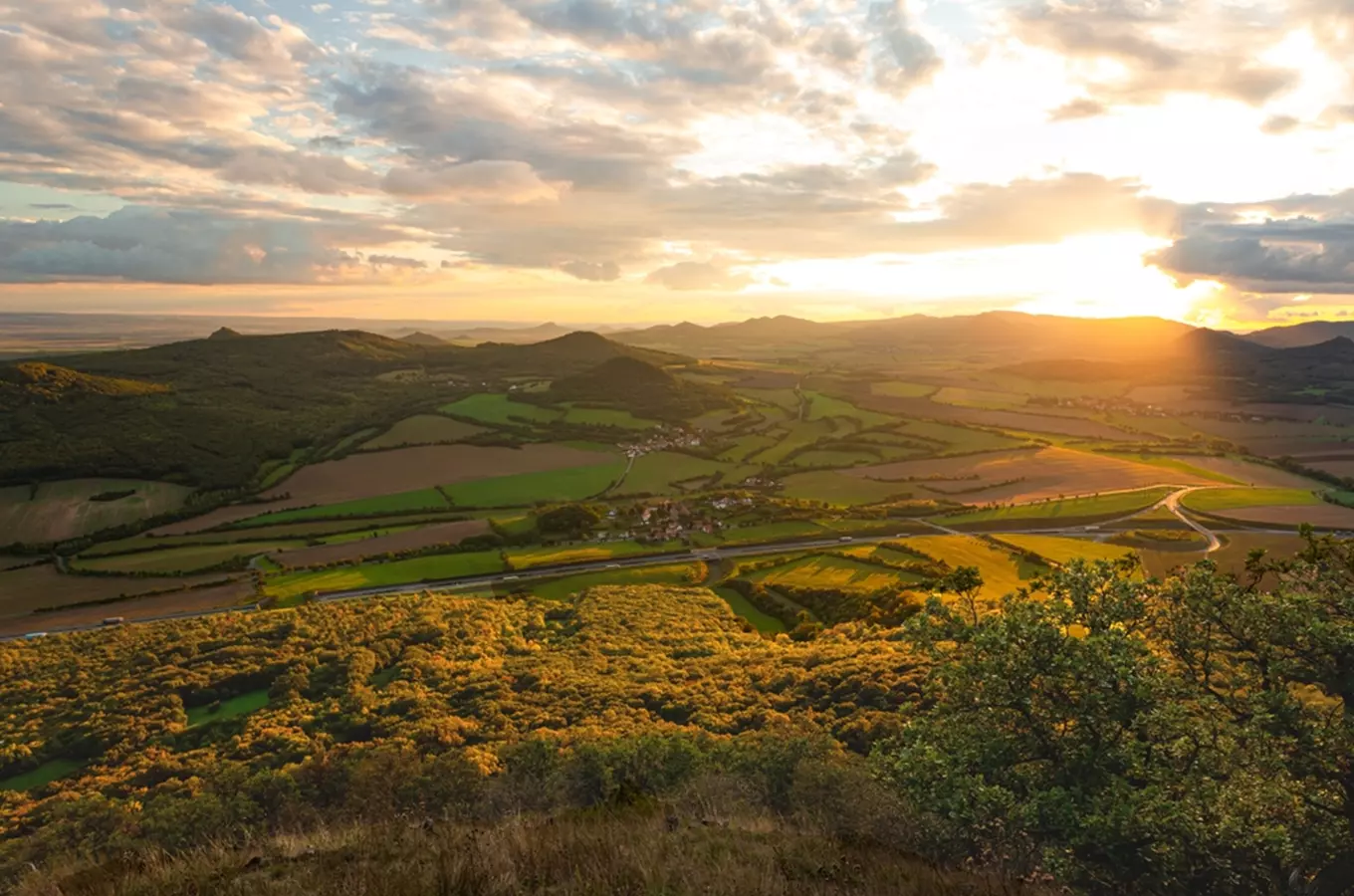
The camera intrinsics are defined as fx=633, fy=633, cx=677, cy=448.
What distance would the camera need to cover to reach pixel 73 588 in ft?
248

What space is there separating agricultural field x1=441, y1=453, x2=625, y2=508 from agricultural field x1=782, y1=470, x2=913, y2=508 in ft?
116

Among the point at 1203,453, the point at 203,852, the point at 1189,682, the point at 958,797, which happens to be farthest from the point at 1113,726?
the point at 1203,453

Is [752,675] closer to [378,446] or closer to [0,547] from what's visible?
[0,547]

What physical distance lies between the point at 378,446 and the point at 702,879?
152 meters

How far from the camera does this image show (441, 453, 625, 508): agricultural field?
11319 centimetres

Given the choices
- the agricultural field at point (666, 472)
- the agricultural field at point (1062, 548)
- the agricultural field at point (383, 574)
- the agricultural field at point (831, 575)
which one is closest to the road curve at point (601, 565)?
the agricultural field at point (383, 574)

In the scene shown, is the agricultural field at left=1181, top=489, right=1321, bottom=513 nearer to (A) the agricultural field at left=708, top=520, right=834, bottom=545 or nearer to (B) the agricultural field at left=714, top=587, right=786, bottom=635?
(A) the agricultural field at left=708, top=520, right=834, bottom=545

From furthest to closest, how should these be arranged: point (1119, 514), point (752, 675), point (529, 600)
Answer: point (1119, 514)
point (529, 600)
point (752, 675)

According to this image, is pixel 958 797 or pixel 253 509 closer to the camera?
pixel 958 797

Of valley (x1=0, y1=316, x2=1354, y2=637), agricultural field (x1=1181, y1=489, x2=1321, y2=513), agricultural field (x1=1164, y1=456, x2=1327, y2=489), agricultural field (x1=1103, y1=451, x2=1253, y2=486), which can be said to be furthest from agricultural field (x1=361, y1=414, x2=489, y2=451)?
agricultural field (x1=1164, y1=456, x2=1327, y2=489)

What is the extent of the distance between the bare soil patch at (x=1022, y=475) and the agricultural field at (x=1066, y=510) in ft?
13.8

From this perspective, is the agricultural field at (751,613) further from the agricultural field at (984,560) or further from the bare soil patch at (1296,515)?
the bare soil patch at (1296,515)

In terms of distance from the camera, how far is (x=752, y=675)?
134 ft

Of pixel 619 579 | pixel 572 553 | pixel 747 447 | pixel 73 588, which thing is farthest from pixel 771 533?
pixel 73 588
